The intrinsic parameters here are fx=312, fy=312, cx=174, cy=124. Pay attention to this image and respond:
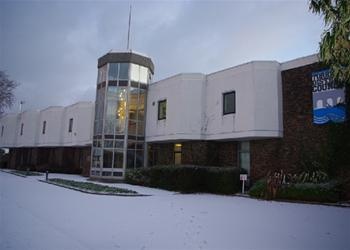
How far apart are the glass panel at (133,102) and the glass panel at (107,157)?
2.99 meters

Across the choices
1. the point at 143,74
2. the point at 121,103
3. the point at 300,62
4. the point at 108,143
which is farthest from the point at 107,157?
the point at 300,62

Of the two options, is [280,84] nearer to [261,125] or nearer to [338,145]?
[261,125]

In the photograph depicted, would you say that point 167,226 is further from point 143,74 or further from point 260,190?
point 143,74

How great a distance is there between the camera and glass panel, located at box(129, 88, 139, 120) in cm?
2325

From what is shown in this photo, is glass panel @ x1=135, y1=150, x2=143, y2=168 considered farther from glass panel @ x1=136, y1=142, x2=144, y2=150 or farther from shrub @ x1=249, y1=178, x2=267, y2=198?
shrub @ x1=249, y1=178, x2=267, y2=198

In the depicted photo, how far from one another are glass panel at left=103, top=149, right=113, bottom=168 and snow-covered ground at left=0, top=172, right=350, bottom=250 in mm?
10967

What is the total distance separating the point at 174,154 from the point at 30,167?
2139cm

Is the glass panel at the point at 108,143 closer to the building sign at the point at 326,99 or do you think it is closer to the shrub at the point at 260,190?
the shrub at the point at 260,190

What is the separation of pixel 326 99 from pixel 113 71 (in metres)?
15.1

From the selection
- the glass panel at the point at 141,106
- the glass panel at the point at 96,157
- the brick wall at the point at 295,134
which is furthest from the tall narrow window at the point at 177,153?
the brick wall at the point at 295,134

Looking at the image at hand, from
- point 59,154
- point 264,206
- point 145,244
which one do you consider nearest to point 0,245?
point 145,244

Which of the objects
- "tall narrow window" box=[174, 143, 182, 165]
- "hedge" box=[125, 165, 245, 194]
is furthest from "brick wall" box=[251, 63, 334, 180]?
"tall narrow window" box=[174, 143, 182, 165]

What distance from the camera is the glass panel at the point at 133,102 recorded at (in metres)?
23.3

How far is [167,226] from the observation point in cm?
771
